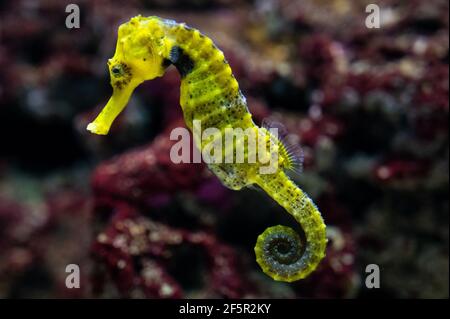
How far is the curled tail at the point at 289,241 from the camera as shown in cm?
206

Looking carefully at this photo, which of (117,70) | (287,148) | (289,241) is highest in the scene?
(117,70)

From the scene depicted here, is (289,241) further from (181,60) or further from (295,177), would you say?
(295,177)

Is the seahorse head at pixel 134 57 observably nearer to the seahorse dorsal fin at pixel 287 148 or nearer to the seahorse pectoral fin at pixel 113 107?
the seahorse pectoral fin at pixel 113 107

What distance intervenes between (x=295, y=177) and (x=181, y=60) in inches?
76.3

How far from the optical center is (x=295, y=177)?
3639 millimetres

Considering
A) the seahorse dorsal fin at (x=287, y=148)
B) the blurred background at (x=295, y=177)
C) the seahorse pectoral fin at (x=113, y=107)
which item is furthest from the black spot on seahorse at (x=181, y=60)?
the blurred background at (x=295, y=177)

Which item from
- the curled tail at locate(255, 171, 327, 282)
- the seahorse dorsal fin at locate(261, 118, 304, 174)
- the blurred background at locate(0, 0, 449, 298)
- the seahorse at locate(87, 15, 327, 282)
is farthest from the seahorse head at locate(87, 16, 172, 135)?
the blurred background at locate(0, 0, 449, 298)

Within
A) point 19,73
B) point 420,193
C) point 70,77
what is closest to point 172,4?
point 70,77

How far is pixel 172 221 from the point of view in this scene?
11.6 ft

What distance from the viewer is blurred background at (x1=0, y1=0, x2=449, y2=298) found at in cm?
336

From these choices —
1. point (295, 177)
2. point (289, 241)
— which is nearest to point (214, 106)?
point (289, 241)

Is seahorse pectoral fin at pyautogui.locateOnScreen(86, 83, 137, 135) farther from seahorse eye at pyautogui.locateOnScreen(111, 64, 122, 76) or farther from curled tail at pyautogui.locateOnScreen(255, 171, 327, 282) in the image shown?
curled tail at pyautogui.locateOnScreen(255, 171, 327, 282)

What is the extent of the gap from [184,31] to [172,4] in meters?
4.29
